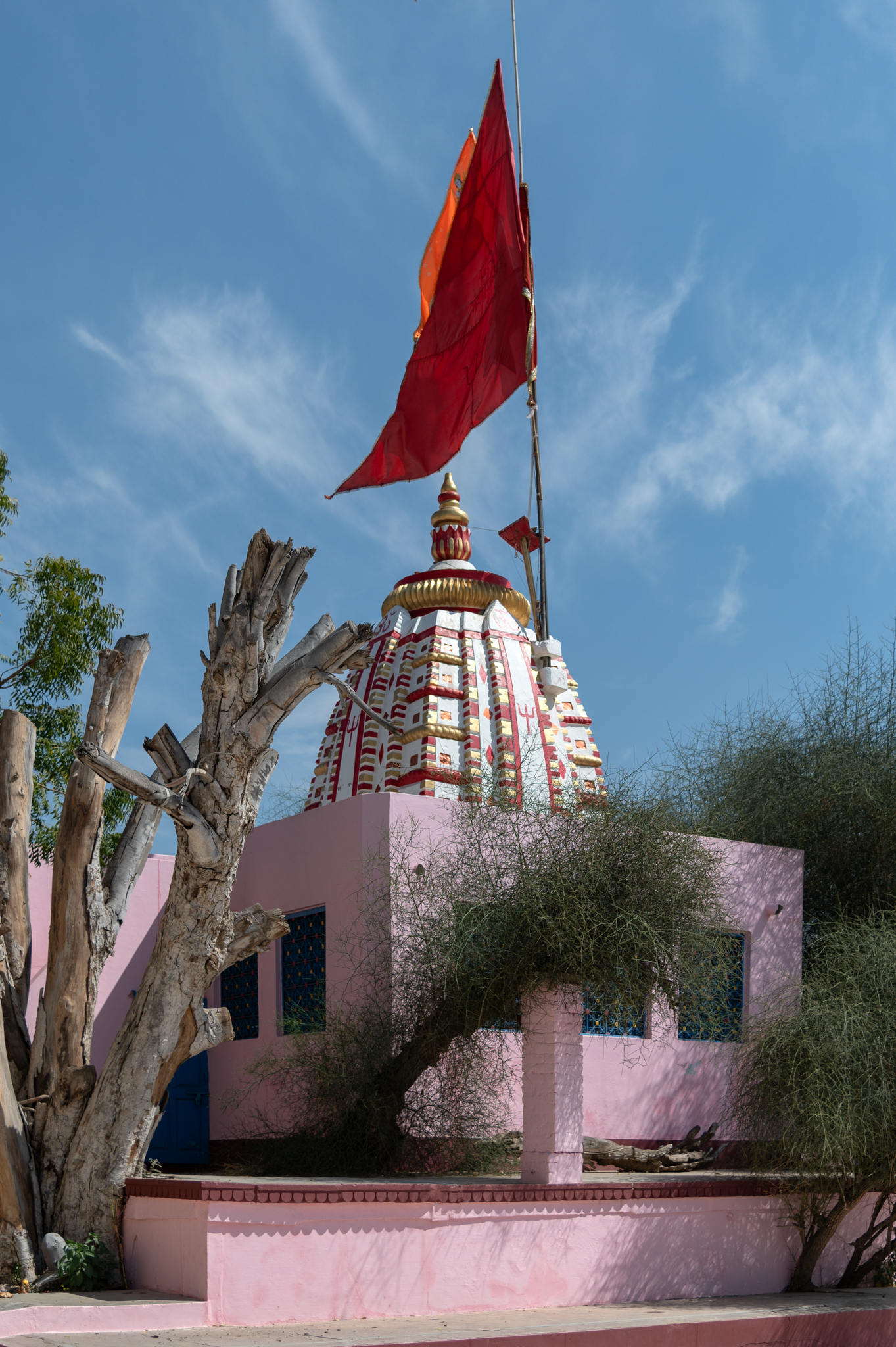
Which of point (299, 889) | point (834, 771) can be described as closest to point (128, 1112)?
point (299, 889)

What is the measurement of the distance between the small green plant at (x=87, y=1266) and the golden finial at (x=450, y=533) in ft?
36.5

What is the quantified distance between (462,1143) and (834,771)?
6.84 m

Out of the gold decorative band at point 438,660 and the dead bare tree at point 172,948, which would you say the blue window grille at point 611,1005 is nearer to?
the dead bare tree at point 172,948

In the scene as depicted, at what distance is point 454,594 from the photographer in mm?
16562

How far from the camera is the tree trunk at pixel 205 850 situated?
25.9ft

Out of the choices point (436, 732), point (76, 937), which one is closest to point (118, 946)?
point (76, 937)

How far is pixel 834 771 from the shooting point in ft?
46.9


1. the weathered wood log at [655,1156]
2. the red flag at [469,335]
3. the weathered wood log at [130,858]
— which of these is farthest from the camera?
the red flag at [469,335]

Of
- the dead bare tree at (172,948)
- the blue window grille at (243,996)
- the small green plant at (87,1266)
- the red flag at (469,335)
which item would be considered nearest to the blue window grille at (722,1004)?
Result: the dead bare tree at (172,948)

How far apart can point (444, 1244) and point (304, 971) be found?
A: 3749mm

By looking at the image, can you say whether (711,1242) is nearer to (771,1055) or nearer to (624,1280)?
(624,1280)

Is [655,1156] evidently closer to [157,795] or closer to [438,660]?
[157,795]

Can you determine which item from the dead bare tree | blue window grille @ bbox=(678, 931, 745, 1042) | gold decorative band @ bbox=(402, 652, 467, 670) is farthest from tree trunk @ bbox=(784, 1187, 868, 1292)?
gold decorative band @ bbox=(402, 652, 467, 670)

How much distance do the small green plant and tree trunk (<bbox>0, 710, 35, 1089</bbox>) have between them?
1.30m
